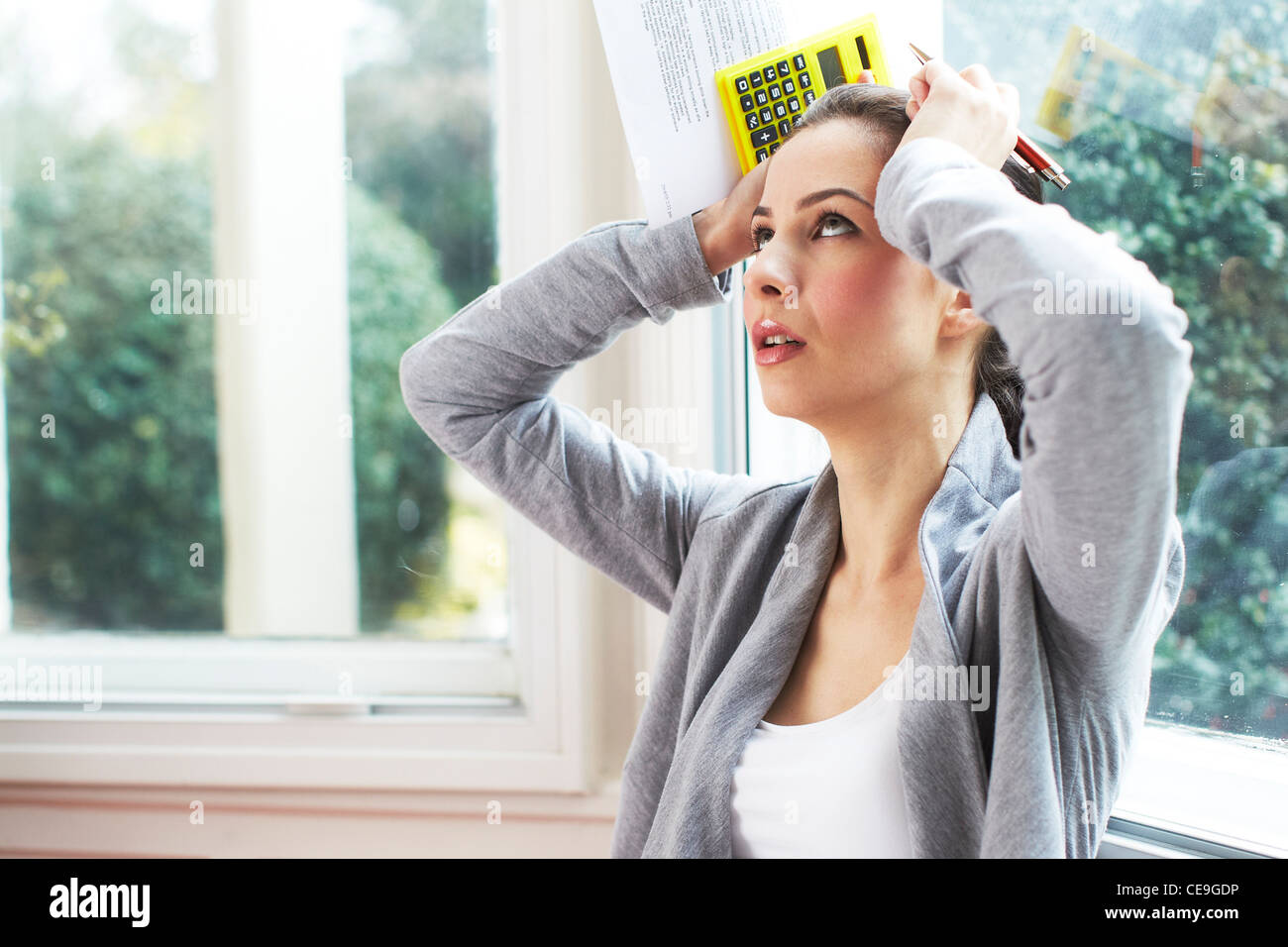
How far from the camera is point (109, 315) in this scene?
1.42 metres

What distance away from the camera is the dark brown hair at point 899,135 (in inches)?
30.2

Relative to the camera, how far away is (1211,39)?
0.85m

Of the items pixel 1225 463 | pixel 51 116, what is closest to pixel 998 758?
pixel 1225 463

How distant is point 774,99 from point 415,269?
0.66 metres

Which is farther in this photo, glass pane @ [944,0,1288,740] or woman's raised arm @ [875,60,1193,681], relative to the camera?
glass pane @ [944,0,1288,740]

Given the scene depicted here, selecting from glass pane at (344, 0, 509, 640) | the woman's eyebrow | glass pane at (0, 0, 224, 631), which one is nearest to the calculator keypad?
the woman's eyebrow

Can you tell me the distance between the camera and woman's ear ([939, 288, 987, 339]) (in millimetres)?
778

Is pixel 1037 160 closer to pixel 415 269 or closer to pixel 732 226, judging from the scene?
pixel 732 226

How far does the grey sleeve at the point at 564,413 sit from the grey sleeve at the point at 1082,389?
1.06 ft

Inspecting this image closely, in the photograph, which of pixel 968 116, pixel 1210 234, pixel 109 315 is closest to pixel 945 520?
pixel 968 116

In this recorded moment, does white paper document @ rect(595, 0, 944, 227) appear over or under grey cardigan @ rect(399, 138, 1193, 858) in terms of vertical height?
over

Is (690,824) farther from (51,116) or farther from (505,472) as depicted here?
(51,116)

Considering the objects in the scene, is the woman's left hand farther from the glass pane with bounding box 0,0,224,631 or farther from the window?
the glass pane with bounding box 0,0,224,631

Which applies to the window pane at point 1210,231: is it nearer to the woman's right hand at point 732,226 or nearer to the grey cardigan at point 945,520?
the grey cardigan at point 945,520
